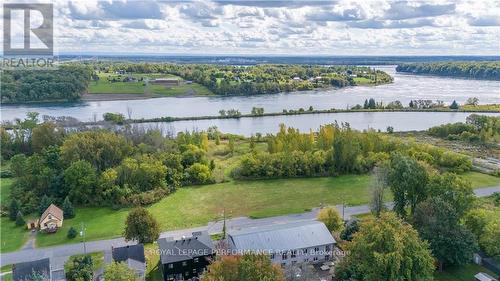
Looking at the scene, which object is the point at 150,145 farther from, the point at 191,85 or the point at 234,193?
the point at 191,85

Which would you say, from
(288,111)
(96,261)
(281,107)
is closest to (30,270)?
(96,261)

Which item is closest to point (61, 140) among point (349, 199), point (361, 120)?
point (349, 199)

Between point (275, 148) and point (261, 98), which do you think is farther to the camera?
point (261, 98)

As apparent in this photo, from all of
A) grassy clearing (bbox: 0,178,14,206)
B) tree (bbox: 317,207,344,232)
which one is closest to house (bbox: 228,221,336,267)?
tree (bbox: 317,207,344,232)

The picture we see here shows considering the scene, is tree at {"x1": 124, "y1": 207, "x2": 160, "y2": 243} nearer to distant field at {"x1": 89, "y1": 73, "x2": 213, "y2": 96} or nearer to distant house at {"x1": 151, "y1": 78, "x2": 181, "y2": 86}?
distant field at {"x1": 89, "y1": 73, "x2": 213, "y2": 96}

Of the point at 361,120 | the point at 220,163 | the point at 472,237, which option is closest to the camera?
the point at 472,237

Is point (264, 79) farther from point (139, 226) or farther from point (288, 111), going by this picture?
point (139, 226)
